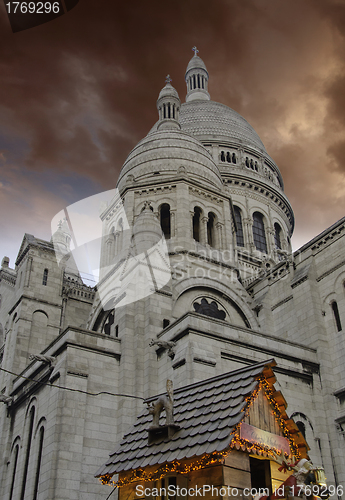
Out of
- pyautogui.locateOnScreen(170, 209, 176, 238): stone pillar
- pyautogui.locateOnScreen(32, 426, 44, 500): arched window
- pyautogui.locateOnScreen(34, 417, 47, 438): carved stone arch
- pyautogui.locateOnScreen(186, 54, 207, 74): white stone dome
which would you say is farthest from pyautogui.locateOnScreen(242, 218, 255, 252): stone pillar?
pyautogui.locateOnScreen(186, 54, 207, 74): white stone dome

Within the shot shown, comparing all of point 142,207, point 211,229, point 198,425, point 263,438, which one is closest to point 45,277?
point 142,207

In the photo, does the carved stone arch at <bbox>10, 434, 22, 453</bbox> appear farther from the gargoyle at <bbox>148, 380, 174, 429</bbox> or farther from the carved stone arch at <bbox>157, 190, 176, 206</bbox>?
the gargoyle at <bbox>148, 380, 174, 429</bbox>

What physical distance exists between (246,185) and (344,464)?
3606cm

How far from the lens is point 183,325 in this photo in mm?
23766

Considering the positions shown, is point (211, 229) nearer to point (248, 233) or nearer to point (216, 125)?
point (248, 233)

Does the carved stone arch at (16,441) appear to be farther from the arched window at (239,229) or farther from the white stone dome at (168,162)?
the arched window at (239,229)

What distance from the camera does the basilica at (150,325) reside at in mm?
22688

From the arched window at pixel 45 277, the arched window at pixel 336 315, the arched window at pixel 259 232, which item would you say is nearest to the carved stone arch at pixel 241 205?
the arched window at pixel 259 232

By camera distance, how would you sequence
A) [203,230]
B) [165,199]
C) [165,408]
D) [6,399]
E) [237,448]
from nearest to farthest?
[237,448]
[165,408]
[6,399]
[203,230]
[165,199]

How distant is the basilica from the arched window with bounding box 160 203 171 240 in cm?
8

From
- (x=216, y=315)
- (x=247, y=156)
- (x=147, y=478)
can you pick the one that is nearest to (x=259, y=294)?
(x=216, y=315)

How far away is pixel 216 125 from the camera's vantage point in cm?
6159

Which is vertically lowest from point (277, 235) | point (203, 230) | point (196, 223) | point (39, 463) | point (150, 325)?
point (39, 463)

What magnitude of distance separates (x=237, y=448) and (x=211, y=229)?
27.8 meters
